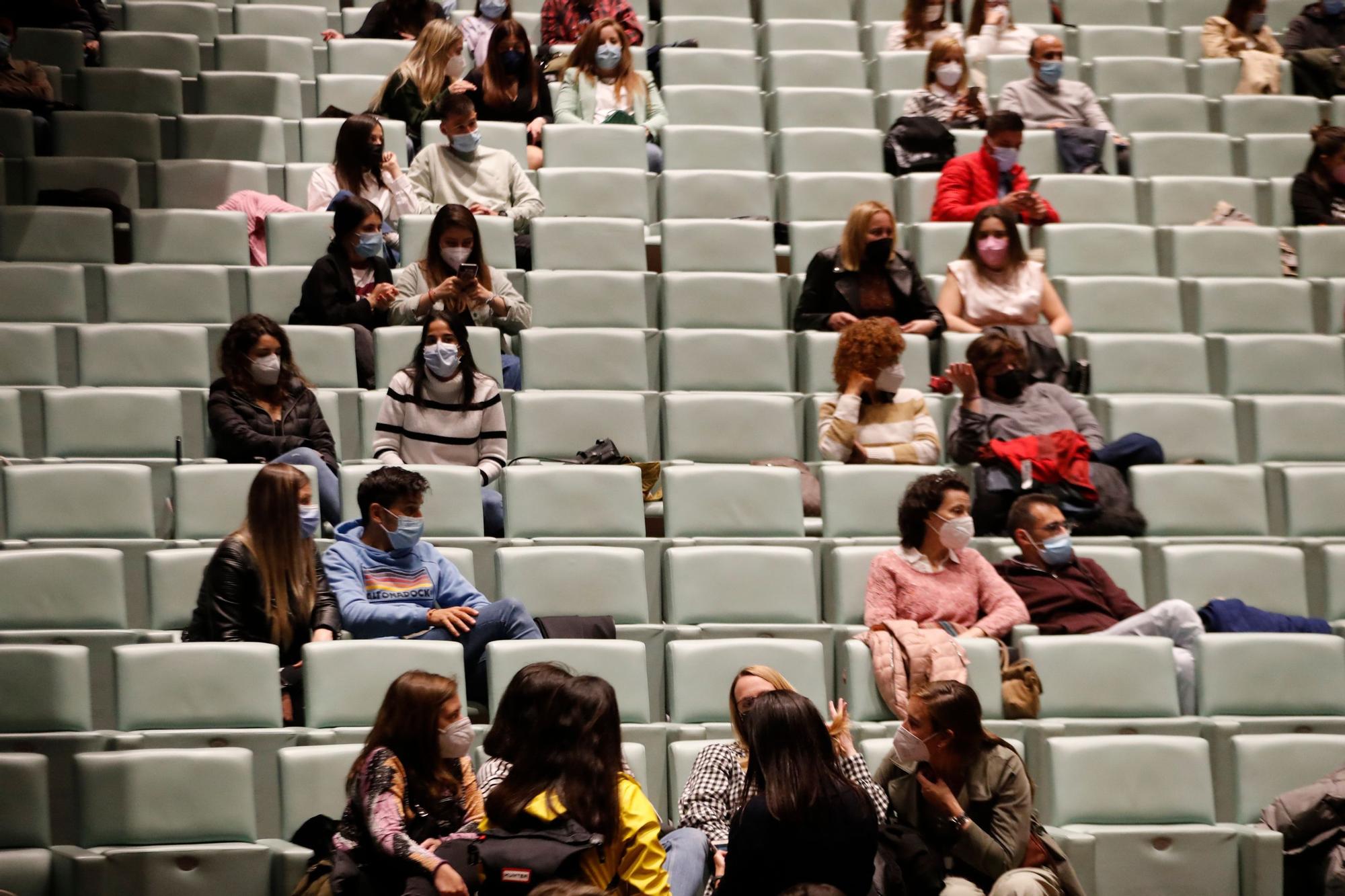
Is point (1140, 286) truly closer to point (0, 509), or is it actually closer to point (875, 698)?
point (875, 698)

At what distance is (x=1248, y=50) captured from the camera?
22.0ft

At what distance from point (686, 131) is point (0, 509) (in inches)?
111

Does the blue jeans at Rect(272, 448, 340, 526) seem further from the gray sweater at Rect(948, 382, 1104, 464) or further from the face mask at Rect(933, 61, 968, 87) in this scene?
the face mask at Rect(933, 61, 968, 87)

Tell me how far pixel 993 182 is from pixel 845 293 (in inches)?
34.1

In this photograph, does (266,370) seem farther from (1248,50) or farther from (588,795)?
(1248,50)

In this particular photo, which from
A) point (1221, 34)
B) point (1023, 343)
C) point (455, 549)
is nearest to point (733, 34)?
point (1221, 34)

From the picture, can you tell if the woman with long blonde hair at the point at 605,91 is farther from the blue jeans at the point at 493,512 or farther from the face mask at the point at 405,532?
the face mask at the point at 405,532

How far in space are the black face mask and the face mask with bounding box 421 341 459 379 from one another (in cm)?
150

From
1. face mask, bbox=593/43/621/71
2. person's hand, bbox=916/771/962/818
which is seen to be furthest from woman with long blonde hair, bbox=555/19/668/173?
person's hand, bbox=916/771/962/818

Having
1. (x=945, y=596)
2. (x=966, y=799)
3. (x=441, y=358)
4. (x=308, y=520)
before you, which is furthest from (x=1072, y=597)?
(x=308, y=520)

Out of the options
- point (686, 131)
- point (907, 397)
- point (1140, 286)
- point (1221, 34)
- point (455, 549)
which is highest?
point (1221, 34)

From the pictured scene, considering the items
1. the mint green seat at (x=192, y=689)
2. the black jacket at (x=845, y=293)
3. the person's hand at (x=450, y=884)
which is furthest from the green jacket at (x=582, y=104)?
the person's hand at (x=450, y=884)

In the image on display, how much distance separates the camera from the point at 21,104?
5742 millimetres

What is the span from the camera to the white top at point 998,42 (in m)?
6.56
